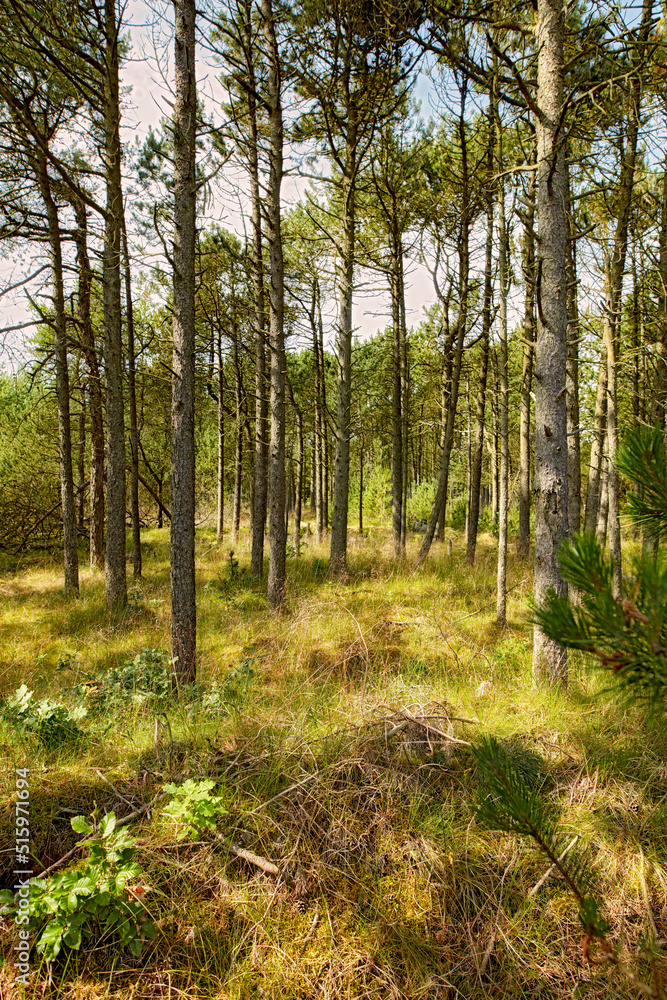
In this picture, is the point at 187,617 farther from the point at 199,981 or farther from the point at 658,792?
the point at 658,792

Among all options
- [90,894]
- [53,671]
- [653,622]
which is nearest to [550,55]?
[653,622]

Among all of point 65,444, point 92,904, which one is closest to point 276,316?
point 65,444

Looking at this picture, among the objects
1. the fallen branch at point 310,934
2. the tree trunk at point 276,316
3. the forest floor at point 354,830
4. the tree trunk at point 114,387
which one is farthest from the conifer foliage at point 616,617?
the tree trunk at point 114,387

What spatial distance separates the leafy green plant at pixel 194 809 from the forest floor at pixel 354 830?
9 cm

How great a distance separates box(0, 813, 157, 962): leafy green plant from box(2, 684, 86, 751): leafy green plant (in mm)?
1323

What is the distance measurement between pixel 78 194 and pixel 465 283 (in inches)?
291

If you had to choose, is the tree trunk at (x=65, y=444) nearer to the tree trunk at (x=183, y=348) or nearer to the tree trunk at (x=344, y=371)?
the tree trunk at (x=183, y=348)

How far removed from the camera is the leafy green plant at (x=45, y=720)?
10.8 ft

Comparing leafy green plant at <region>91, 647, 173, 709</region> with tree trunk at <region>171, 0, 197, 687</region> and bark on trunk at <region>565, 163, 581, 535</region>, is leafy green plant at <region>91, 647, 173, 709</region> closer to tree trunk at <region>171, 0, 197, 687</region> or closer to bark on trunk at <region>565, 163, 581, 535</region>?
tree trunk at <region>171, 0, 197, 687</region>

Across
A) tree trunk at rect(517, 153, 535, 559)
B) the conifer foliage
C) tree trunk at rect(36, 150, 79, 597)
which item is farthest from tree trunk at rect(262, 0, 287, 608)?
the conifer foliage

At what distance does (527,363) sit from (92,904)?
769 cm

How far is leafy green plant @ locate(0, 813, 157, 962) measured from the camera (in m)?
1.90

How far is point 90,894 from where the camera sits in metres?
2.01

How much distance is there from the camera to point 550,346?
3.96 m
